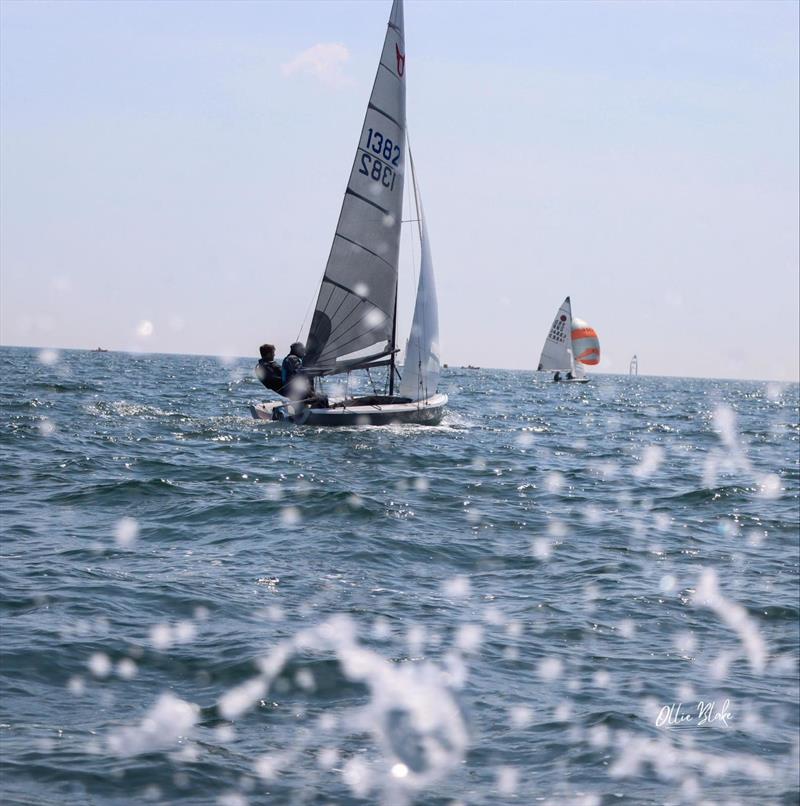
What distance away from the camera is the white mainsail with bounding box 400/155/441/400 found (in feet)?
86.8

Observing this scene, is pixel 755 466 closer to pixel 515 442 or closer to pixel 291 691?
pixel 515 442

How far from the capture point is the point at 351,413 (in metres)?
23.5

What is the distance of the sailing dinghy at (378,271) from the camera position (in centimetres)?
2661

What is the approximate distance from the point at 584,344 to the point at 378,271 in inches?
2336

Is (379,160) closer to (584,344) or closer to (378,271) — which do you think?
(378,271)

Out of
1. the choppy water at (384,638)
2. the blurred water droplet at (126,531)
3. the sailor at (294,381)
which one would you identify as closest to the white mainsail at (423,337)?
the sailor at (294,381)

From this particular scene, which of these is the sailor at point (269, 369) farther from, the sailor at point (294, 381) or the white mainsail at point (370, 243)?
the white mainsail at point (370, 243)

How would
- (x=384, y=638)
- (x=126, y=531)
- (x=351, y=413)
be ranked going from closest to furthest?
1. (x=384, y=638)
2. (x=126, y=531)
3. (x=351, y=413)

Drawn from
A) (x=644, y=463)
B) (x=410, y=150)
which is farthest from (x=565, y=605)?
(x=410, y=150)

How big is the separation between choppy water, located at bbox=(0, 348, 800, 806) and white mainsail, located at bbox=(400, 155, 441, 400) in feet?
32.6

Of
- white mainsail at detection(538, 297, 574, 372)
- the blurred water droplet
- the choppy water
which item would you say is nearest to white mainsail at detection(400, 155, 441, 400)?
the choppy water

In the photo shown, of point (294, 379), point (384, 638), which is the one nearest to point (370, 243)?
point (294, 379)

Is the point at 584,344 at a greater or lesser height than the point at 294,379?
greater

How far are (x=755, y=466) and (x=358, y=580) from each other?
15.3m
